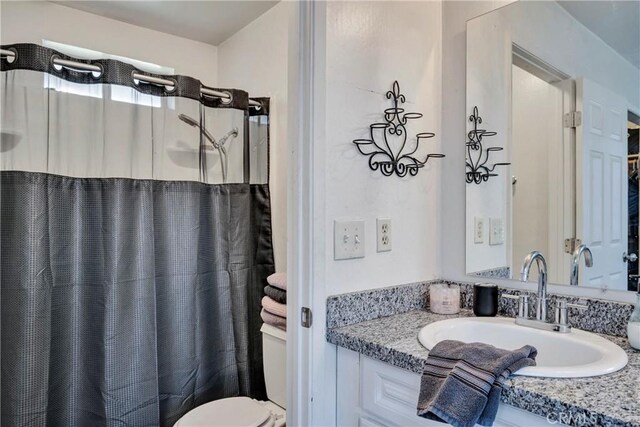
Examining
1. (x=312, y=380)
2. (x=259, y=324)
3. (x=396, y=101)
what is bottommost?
(x=259, y=324)

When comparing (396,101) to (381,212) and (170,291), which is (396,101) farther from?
(170,291)

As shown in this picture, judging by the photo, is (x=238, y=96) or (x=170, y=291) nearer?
(x=170, y=291)

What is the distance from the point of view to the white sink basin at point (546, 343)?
2.56 ft

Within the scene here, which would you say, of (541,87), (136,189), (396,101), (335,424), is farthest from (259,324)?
(541,87)

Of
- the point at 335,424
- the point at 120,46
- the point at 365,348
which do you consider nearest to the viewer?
the point at 365,348

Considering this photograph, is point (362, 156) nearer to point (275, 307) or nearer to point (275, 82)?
point (275, 307)

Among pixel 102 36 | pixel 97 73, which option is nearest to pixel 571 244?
pixel 97 73

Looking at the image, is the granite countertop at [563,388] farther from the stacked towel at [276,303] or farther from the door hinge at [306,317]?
the stacked towel at [276,303]

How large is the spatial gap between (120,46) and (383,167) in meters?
1.86

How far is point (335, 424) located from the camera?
1.11m

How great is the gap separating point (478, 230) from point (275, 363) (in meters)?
1.06

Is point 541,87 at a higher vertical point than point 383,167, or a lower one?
higher

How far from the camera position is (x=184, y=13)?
218 cm

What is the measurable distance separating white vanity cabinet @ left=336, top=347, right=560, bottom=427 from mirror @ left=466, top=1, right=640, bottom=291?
54 centimetres
